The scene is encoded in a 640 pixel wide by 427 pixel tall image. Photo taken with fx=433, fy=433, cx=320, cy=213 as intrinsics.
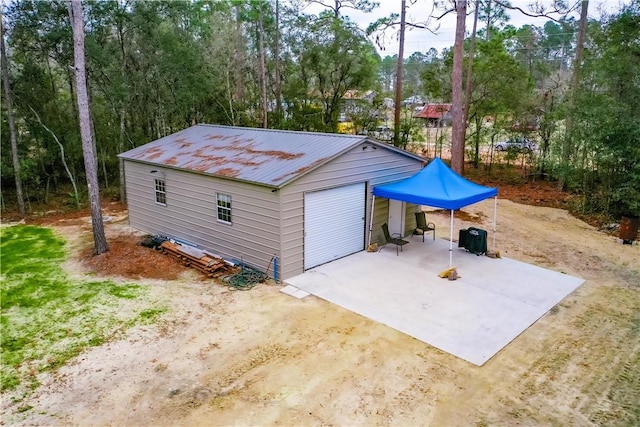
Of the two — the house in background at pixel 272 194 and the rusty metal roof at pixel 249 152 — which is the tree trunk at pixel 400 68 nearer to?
the house in background at pixel 272 194

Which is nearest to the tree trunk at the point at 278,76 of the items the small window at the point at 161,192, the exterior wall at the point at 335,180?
the small window at the point at 161,192

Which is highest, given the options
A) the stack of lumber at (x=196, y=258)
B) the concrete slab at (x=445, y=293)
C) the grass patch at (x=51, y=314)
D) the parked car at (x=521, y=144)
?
the parked car at (x=521, y=144)

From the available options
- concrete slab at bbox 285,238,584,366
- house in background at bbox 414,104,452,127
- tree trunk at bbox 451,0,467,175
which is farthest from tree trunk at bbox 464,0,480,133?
concrete slab at bbox 285,238,584,366

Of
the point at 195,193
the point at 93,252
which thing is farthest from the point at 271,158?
the point at 93,252

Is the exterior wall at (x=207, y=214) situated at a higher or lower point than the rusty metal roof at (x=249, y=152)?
lower

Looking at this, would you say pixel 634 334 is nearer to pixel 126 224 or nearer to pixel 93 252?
pixel 93 252

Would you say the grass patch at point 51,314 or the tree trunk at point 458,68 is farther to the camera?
the tree trunk at point 458,68

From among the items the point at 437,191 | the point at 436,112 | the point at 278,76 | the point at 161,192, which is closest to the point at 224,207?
the point at 161,192
